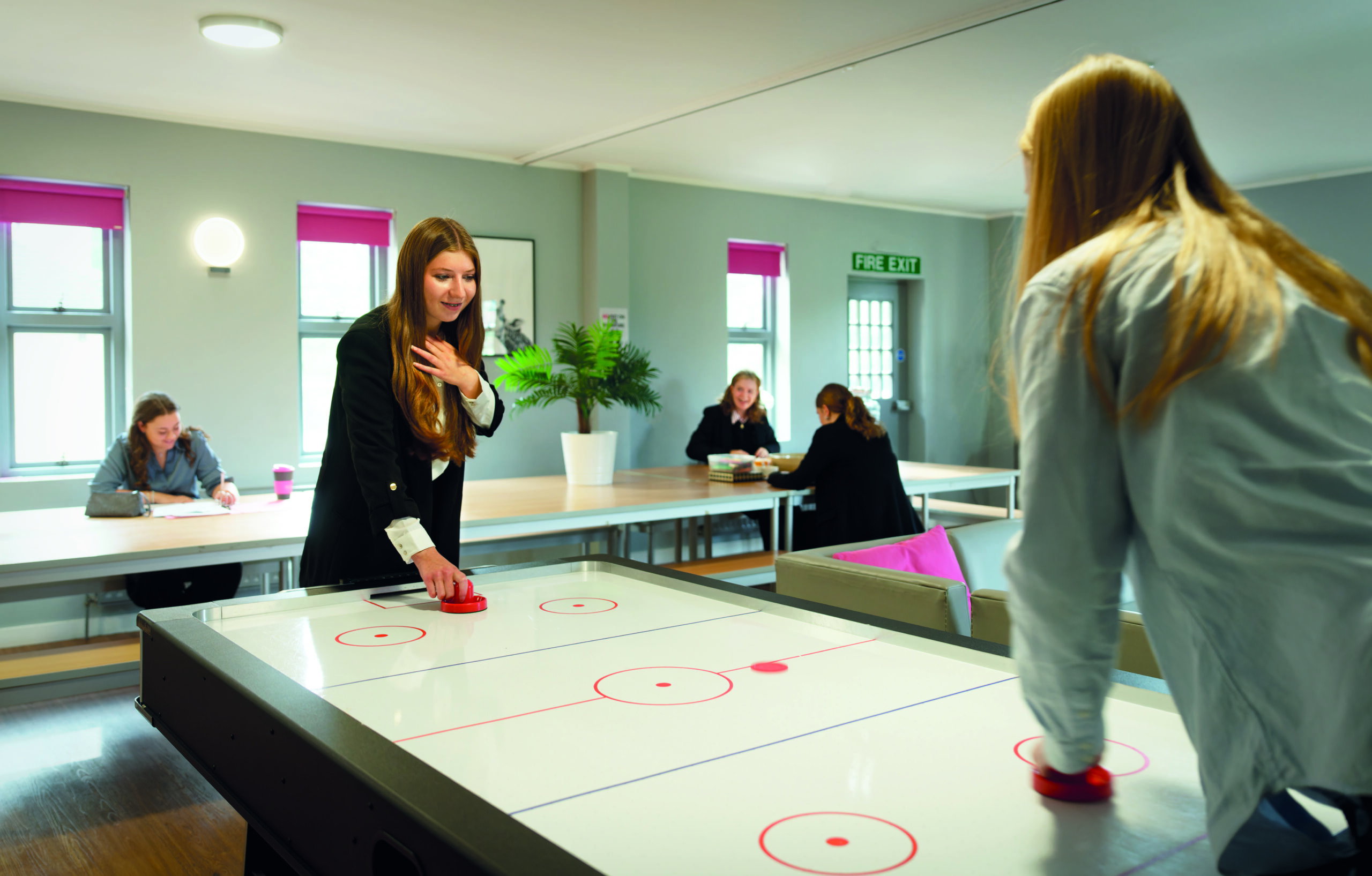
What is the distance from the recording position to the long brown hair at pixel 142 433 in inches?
164

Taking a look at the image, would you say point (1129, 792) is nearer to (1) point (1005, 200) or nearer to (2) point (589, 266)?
(2) point (589, 266)

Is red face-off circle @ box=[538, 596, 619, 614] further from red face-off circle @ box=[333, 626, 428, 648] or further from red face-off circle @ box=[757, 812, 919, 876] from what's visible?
red face-off circle @ box=[757, 812, 919, 876]

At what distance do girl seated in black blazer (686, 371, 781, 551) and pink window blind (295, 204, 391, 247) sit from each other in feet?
7.56

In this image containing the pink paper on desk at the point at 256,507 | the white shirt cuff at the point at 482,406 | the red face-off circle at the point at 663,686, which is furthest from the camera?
the pink paper on desk at the point at 256,507

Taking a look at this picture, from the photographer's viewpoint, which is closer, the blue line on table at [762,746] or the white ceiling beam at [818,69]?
the blue line on table at [762,746]

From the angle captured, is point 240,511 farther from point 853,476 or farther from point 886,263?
point 886,263

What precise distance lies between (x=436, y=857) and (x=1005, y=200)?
328 inches

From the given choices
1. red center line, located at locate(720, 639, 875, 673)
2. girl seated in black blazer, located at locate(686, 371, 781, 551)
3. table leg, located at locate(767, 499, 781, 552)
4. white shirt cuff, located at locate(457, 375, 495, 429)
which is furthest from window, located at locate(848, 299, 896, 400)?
red center line, located at locate(720, 639, 875, 673)

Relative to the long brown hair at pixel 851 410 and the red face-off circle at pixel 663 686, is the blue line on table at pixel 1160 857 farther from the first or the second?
the long brown hair at pixel 851 410

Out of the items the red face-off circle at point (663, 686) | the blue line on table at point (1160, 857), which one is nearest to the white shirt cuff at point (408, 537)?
the red face-off circle at point (663, 686)

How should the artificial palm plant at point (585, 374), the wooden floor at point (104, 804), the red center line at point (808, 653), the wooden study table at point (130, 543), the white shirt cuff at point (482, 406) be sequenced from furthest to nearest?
the artificial palm plant at point (585, 374)
the wooden study table at point (130, 543)
the wooden floor at point (104, 804)
the white shirt cuff at point (482, 406)
the red center line at point (808, 653)

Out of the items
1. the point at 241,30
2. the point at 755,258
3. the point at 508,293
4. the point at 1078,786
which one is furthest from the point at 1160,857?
the point at 755,258

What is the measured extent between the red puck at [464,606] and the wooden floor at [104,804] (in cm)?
108

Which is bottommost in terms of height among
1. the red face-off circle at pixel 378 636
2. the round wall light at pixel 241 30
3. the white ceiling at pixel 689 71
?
the red face-off circle at pixel 378 636
